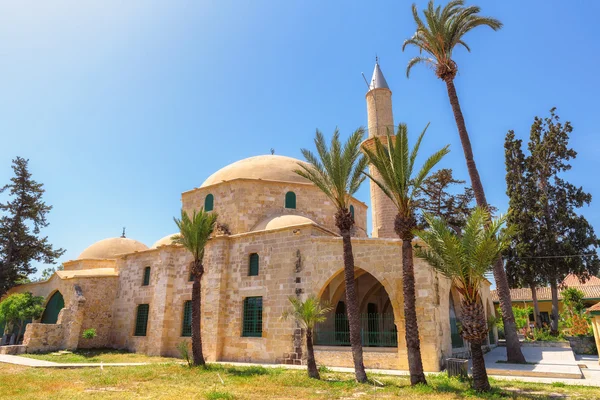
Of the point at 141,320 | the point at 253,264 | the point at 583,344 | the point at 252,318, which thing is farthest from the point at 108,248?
the point at 583,344

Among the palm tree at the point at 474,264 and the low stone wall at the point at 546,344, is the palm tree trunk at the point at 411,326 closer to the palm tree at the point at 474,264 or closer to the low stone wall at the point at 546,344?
the palm tree at the point at 474,264

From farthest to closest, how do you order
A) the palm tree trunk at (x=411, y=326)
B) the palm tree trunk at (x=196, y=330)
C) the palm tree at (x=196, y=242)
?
1. the palm tree at (x=196, y=242)
2. the palm tree trunk at (x=196, y=330)
3. the palm tree trunk at (x=411, y=326)

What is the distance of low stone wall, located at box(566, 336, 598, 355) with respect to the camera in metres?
17.4

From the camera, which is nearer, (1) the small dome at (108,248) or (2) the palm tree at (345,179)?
(2) the palm tree at (345,179)

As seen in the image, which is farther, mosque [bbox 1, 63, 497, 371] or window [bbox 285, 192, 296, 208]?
window [bbox 285, 192, 296, 208]

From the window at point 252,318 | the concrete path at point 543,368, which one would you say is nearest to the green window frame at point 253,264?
the window at point 252,318

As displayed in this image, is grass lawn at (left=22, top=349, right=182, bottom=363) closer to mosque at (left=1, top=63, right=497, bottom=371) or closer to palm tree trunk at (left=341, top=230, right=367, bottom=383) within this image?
mosque at (left=1, top=63, right=497, bottom=371)

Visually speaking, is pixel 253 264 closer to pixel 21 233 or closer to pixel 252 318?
pixel 252 318

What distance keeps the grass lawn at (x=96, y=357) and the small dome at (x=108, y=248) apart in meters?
7.26

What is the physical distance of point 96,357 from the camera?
1539 cm

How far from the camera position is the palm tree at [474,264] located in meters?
8.07

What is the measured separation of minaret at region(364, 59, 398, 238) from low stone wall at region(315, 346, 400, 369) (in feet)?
19.5

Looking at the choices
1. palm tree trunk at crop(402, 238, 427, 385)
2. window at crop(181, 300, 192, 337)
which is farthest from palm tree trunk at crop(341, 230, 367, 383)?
window at crop(181, 300, 192, 337)

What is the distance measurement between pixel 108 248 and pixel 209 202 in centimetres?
913
